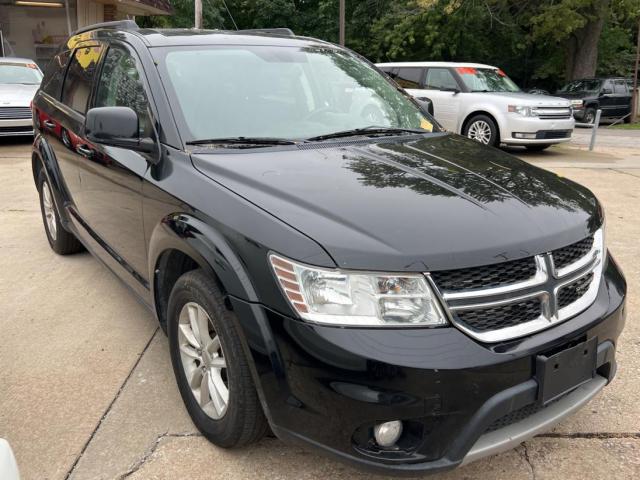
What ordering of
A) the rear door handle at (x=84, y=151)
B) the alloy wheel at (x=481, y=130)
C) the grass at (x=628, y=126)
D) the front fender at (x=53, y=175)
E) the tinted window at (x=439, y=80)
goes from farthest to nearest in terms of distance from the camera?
the grass at (x=628, y=126) < the tinted window at (x=439, y=80) < the alloy wheel at (x=481, y=130) < the front fender at (x=53, y=175) < the rear door handle at (x=84, y=151)

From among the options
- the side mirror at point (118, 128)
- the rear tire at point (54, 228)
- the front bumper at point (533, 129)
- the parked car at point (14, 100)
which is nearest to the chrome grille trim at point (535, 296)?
the side mirror at point (118, 128)

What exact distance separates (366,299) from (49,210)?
13.0 feet

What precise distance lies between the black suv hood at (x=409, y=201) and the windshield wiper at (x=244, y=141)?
0.38 ft

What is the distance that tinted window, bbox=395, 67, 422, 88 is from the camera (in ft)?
41.0

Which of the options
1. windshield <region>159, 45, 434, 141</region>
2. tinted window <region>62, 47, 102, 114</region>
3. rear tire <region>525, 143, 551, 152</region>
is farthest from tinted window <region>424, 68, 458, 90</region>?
tinted window <region>62, 47, 102, 114</region>

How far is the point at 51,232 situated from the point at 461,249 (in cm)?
414

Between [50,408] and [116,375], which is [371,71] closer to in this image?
[116,375]

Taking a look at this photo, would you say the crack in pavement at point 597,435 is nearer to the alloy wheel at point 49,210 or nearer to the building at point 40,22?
the alloy wheel at point 49,210

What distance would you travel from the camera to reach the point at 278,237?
200cm

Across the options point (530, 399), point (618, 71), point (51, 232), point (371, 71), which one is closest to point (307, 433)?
point (530, 399)

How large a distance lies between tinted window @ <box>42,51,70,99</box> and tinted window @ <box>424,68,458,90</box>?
8.75 meters

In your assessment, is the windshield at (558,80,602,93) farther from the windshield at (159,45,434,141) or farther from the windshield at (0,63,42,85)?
the windshield at (159,45,434,141)

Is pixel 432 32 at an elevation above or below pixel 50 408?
above

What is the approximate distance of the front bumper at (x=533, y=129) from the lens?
10898mm
